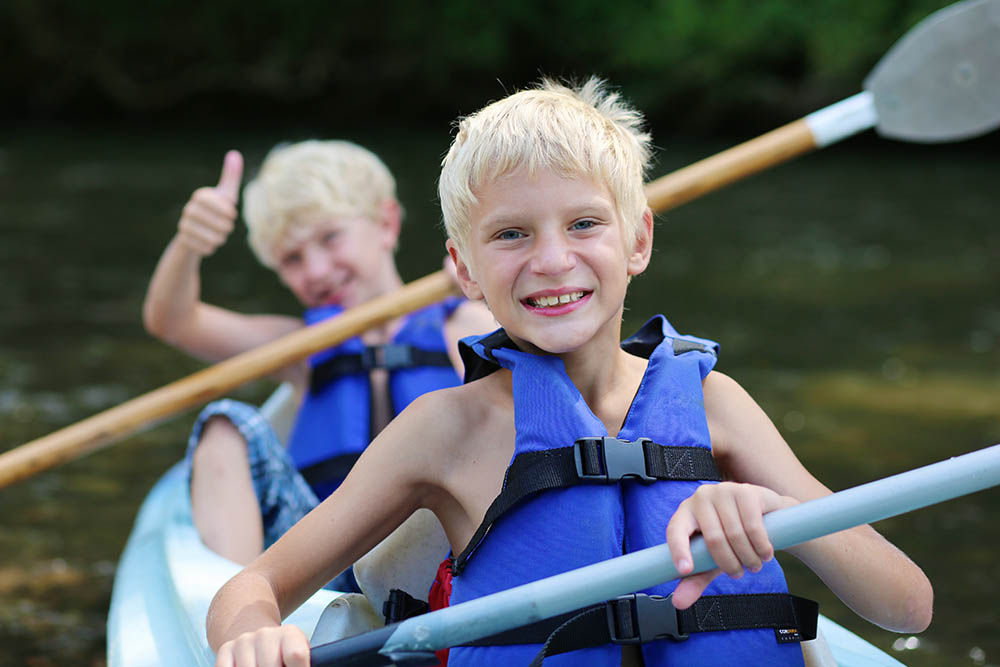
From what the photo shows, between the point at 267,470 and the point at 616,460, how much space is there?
32.8 inches

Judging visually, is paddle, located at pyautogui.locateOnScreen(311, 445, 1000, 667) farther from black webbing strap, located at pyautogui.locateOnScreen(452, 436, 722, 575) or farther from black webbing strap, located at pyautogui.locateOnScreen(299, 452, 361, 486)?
black webbing strap, located at pyautogui.locateOnScreen(299, 452, 361, 486)

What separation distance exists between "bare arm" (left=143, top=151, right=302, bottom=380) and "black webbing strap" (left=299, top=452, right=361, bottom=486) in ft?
1.11

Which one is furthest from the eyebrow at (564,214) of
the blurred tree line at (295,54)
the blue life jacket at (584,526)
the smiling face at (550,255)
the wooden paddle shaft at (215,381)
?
the blurred tree line at (295,54)

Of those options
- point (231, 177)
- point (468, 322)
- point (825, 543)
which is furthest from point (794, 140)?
point (825, 543)

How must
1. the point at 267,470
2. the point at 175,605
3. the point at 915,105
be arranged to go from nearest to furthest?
the point at 175,605 → the point at 267,470 → the point at 915,105

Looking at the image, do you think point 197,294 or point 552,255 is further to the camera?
point 197,294

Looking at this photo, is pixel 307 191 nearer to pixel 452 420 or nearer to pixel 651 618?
pixel 452 420

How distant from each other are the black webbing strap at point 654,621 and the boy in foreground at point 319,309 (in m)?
0.84

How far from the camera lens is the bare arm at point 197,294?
7.41 ft

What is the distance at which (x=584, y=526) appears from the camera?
45.9 inches

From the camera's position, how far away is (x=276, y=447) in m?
1.90

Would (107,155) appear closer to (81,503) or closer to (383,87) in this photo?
(383,87)

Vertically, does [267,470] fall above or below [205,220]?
below

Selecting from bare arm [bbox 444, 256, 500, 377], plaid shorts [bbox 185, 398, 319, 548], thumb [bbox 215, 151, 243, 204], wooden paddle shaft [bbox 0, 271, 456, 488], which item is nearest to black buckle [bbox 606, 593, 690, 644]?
plaid shorts [bbox 185, 398, 319, 548]
